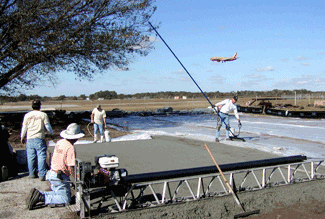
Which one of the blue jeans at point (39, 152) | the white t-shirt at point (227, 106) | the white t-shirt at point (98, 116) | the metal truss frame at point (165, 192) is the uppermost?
the white t-shirt at point (227, 106)

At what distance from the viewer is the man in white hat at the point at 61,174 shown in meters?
5.12

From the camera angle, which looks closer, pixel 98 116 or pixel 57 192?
pixel 57 192

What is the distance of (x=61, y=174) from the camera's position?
16.9 ft

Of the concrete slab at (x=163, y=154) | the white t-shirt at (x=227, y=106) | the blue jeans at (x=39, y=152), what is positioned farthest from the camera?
the white t-shirt at (x=227, y=106)

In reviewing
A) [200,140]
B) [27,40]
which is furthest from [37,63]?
[200,140]

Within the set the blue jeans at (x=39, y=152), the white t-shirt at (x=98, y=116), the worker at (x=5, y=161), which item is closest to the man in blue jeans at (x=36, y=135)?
the blue jeans at (x=39, y=152)

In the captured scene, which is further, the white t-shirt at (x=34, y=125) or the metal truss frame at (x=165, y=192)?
the white t-shirt at (x=34, y=125)

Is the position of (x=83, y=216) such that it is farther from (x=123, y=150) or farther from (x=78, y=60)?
(x=78, y=60)

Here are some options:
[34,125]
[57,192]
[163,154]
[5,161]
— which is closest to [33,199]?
[57,192]

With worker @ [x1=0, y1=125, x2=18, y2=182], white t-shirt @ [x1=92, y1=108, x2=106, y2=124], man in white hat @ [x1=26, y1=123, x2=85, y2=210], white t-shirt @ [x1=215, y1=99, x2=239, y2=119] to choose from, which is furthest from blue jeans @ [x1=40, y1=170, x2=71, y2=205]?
white t-shirt @ [x1=215, y1=99, x2=239, y2=119]

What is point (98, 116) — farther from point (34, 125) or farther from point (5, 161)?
point (34, 125)

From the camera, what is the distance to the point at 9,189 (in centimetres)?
620

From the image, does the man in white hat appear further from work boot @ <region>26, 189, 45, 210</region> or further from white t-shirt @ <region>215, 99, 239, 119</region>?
white t-shirt @ <region>215, 99, 239, 119</region>

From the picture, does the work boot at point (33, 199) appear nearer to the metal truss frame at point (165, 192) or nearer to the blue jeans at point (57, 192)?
the blue jeans at point (57, 192)
